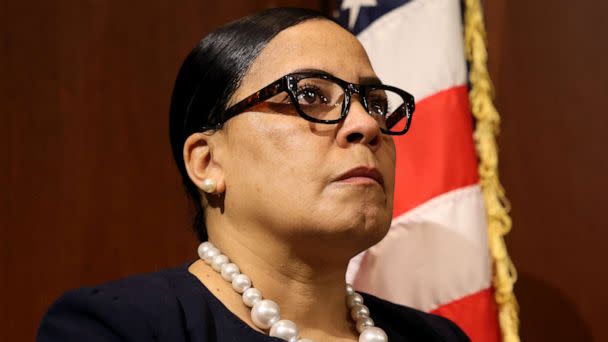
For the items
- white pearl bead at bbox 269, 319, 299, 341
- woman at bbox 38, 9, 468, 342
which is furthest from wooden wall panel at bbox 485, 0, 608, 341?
white pearl bead at bbox 269, 319, 299, 341

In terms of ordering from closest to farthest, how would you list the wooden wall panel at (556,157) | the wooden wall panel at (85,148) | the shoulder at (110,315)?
the shoulder at (110,315) < the wooden wall panel at (85,148) < the wooden wall panel at (556,157)

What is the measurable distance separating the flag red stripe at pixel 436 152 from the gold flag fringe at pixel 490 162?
0.08 ft

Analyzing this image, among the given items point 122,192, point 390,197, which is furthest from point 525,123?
point 122,192

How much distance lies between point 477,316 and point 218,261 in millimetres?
627

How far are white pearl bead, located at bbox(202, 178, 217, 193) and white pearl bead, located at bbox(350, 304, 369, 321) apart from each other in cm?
32

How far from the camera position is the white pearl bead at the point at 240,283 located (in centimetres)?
106

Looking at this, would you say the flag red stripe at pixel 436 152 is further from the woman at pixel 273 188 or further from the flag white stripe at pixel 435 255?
the woman at pixel 273 188

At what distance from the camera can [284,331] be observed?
1017mm

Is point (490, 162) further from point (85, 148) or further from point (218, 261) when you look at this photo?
point (85, 148)

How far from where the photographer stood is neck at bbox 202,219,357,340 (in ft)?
3.51

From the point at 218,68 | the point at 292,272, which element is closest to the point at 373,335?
the point at 292,272

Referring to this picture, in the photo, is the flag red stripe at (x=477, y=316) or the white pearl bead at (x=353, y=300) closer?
the white pearl bead at (x=353, y=300)

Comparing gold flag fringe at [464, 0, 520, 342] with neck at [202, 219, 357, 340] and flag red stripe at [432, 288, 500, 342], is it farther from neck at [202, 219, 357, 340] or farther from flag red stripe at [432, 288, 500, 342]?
neck at [202, 219, 357, 340]

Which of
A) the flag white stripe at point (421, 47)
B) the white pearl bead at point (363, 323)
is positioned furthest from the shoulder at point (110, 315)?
the flag white stripe at point (421, 47)
